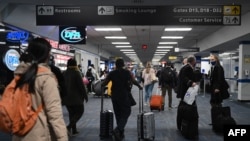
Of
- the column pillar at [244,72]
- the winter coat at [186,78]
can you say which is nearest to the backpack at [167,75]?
the winter coat at [186,78]

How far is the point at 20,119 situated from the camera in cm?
Answer: 223

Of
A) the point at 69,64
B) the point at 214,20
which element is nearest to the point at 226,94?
the point at 214,20

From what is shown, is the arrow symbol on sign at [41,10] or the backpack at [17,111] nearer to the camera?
the backpack at [17,111]

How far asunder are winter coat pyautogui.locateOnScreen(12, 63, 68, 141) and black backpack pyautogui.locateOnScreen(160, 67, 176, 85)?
8.65 meters

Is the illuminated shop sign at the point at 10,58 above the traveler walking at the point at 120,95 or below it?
above

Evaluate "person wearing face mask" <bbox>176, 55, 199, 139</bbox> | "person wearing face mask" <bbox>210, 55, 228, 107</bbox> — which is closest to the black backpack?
"person wearing face mask" <bbox>210, 55, 228, 107</bbox>

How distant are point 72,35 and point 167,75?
132 inches

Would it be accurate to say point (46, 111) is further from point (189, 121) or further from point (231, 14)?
point (231, 14)

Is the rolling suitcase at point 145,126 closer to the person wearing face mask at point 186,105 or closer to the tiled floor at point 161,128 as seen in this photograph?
the tiled floor at point 161,128

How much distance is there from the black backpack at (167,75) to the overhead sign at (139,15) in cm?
365

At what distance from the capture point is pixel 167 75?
35.5 ft

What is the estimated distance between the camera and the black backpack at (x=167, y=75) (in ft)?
35.5

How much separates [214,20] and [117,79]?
274cm

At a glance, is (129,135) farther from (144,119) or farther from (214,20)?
(214,20)
